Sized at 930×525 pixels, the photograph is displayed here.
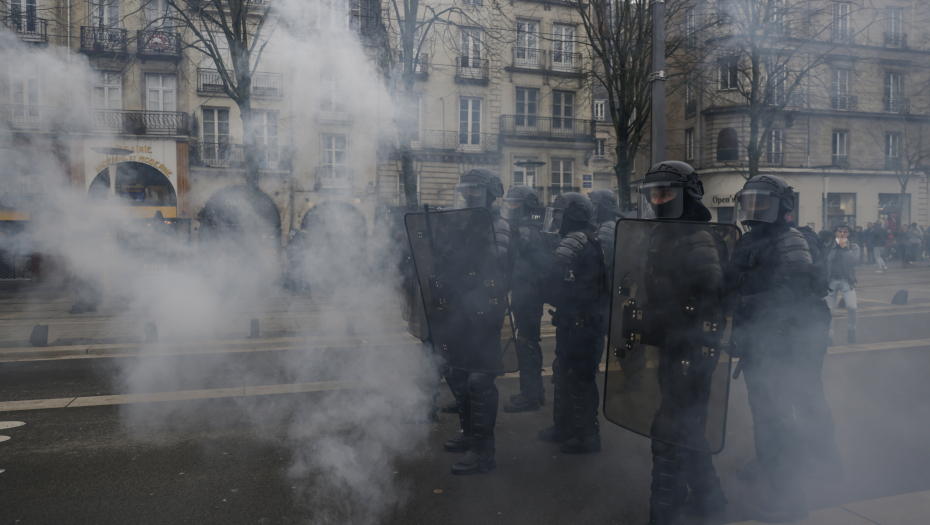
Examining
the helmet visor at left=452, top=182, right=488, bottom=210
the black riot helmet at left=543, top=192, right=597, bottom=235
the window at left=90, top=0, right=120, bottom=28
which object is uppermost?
the window at left=90, top=0, right=120, bottom=28

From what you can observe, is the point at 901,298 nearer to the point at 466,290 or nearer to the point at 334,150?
the point at 334,150

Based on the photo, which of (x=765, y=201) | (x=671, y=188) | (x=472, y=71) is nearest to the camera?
(x=671, y=188)

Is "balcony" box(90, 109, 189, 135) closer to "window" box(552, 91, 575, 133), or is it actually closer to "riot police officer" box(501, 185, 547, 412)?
"riot police officer" box(501, 185, 547, 412)

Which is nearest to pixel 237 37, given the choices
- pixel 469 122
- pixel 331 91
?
pixel 331 91

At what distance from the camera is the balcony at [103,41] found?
6494 mm

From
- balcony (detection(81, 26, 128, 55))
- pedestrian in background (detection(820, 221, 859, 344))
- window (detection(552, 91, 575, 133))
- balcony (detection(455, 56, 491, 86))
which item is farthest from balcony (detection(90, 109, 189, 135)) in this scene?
window (detection(552, 91, 575, 133))

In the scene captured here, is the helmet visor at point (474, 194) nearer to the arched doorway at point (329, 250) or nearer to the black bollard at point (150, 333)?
the arched doorway at point (329, 250)

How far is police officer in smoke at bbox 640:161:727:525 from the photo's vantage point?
7.95 feet

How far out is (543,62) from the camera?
18.0 metres

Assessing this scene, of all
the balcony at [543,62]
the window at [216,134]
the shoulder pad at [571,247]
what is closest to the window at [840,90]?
the shoulder pad at [571,247]

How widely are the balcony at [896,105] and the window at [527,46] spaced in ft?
23.1

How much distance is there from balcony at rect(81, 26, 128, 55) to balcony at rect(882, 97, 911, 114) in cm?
786

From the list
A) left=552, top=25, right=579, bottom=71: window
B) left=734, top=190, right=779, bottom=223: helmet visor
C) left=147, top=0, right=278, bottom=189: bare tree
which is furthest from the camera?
left=552, top=25, right=579, bottom=71: window

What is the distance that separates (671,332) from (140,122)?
9694 mm
